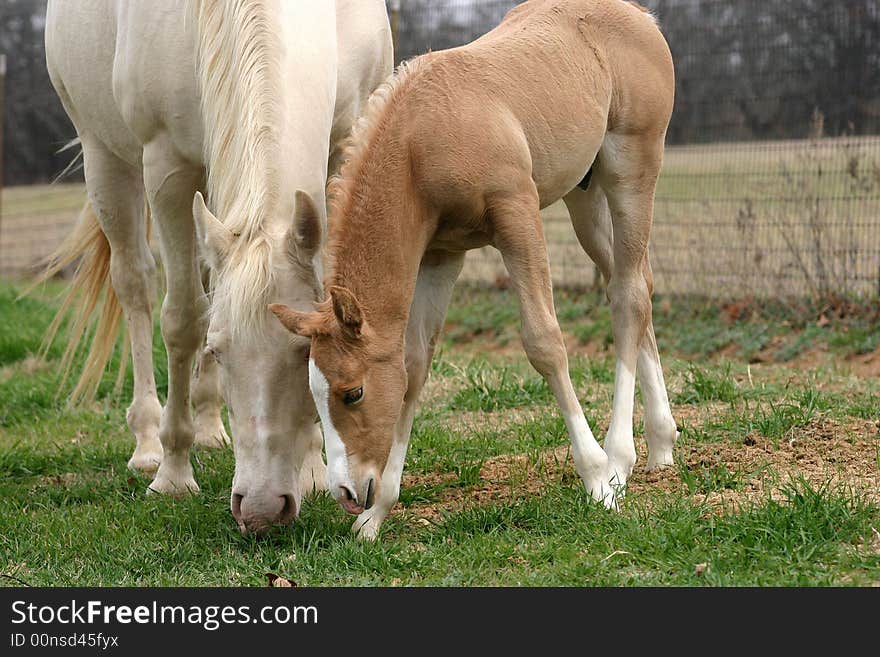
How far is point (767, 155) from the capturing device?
26.1ft

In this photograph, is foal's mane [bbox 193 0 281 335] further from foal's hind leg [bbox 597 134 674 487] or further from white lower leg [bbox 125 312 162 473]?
white lower leg [bbox 125 312 162 473]

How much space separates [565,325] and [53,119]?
8.95 m

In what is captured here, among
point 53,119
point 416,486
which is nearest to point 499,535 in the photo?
point 416,486

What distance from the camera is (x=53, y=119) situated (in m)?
14.1

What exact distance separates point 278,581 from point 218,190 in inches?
55.9

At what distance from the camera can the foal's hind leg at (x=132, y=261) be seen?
5355 mm

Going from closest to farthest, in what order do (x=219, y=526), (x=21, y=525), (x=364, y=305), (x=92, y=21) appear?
1. (x=364, y=305)
2. (x=219, y=526)
3. (x=21, y=525)
4. (x=92, y=21)

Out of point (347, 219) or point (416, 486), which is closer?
point (347, 219)

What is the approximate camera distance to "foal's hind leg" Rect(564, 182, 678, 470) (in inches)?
167

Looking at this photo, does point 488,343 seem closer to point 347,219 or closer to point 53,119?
point 347,219

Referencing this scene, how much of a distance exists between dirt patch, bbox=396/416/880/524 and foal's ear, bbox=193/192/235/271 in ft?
3.80

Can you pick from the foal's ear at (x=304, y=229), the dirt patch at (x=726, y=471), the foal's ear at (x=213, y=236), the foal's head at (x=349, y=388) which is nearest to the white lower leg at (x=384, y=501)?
the dirt patch at (x=726, y=471)

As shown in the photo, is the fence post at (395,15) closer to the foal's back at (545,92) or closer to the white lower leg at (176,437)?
the foal's back at (545,92)

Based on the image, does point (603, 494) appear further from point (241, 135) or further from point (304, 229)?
point (241, 135)
